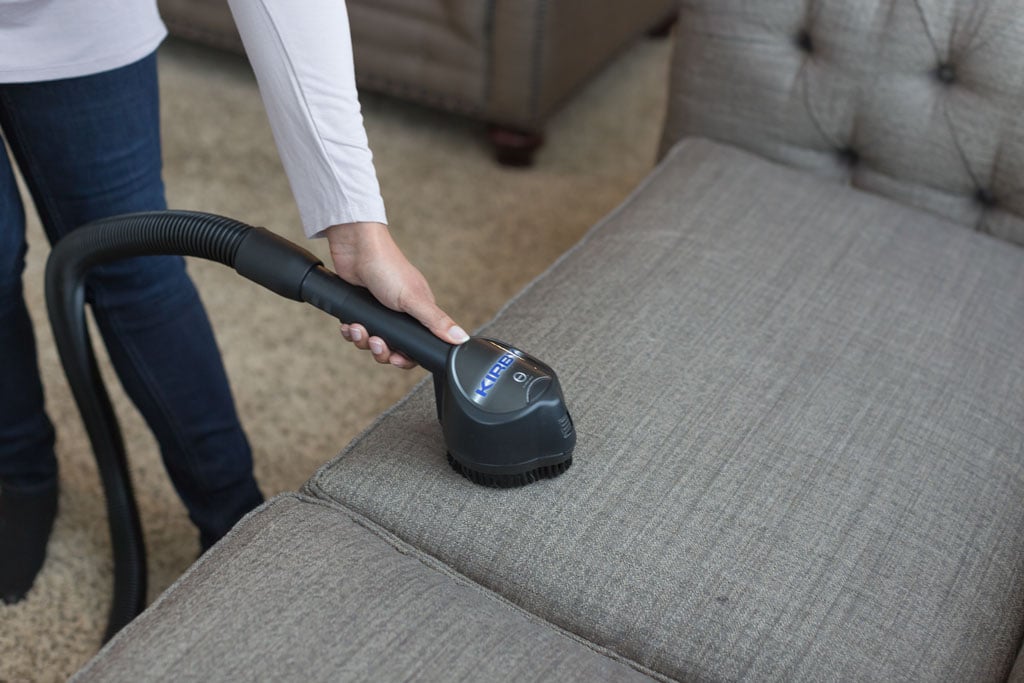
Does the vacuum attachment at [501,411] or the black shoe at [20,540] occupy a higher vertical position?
the vacuum attachment at [501,411]

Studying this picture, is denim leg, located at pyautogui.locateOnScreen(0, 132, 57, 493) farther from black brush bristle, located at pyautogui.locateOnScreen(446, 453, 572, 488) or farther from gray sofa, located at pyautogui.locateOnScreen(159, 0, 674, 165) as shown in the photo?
gray sofa, located at pyautogui.locateOnScreen(159, 0, 674, 165)

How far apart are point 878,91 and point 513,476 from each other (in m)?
0.68

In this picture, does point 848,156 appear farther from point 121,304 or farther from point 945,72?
point 121,304

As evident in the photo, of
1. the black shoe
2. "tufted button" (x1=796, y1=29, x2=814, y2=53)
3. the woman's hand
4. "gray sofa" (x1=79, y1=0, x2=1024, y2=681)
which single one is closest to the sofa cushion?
"gray sofa" (x1=79, y1=0, x2=1024, y2=681)

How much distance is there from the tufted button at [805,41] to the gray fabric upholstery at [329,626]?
2.56 feet

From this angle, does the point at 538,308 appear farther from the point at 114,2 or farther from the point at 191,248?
the point at 114,2

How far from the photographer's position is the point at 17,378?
1041 millimetres

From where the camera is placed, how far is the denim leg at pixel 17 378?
93cm

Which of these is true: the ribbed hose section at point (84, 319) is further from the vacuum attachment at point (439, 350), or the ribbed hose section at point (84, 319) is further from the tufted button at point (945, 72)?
the tufted button at point (945, 72)

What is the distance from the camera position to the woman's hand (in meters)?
0.78

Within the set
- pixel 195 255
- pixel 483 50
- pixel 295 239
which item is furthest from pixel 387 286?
pixel 483 50

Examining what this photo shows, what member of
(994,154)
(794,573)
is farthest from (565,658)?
(994,154)

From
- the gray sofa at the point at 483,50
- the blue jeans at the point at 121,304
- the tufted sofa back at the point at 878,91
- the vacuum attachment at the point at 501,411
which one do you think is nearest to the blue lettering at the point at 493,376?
the vacuum attachment at the point at 501,411

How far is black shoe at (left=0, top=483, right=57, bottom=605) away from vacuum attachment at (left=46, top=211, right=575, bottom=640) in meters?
0.40
